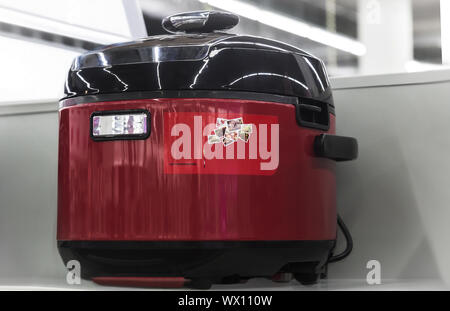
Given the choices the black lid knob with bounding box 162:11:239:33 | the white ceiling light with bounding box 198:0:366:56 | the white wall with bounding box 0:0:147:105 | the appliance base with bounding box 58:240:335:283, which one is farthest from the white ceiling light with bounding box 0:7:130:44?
the white ceiling light with bounding box 198:0:366:56

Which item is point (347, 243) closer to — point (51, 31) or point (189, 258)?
point (189, 258)

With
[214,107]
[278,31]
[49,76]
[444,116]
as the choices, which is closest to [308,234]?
[214,107]

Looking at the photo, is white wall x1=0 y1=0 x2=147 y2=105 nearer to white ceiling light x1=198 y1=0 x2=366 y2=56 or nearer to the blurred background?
the blurred background

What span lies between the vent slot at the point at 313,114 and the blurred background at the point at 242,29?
394 mm

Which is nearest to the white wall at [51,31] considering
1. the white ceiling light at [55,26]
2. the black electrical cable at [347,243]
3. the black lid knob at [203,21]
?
the white ceiling light at [55,26]

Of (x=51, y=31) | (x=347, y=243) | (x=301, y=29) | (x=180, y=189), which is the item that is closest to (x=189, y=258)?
(x=180, y=189)

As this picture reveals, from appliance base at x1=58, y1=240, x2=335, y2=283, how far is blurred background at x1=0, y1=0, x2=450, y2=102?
1.89 ft

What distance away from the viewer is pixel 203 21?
116cm

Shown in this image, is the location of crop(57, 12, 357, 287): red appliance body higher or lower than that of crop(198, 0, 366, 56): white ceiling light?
lower

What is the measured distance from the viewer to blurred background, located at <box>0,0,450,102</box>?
83.3 inches

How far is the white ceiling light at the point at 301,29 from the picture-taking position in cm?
721

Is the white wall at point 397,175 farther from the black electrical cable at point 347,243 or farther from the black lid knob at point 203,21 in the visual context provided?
the black lid knob at point 203,21
